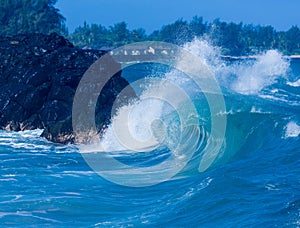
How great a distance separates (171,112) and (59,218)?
417 inches

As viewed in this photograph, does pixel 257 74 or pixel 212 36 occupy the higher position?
pixel 212 36

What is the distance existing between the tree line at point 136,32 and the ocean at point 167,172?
47463mm

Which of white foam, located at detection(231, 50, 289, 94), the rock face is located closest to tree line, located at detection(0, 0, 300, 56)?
white foam, located at detection(231, 50, 289, 94)

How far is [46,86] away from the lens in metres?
21.5

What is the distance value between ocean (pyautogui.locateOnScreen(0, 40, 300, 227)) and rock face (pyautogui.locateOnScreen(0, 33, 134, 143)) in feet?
2.14

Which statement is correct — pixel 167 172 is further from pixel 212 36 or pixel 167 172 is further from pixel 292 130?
pixel 212 36

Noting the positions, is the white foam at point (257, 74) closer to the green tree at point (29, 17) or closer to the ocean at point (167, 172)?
the ocean at point (167, 172)

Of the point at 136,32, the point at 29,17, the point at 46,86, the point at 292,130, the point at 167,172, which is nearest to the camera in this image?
the point at 167,172

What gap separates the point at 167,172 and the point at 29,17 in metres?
58.3

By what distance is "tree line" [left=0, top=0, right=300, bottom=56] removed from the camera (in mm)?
69438

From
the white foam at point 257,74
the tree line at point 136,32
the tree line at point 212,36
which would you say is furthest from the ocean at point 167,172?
the tree line at point 212,36

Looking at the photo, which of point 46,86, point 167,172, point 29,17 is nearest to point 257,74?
point 46,86

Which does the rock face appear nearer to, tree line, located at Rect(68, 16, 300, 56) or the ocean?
the ocean

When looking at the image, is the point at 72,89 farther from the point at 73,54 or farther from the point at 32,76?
the point at 73,54
